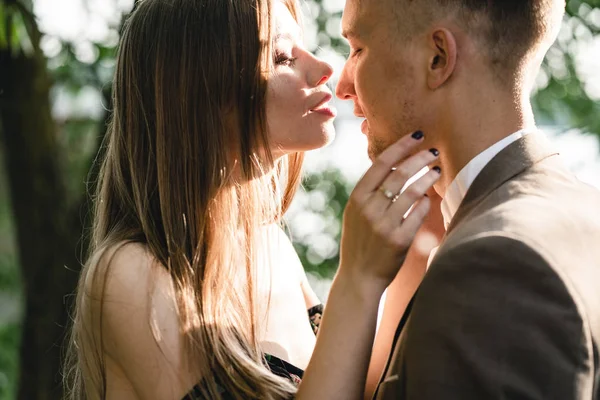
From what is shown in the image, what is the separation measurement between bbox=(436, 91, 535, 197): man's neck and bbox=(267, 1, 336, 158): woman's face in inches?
28.4

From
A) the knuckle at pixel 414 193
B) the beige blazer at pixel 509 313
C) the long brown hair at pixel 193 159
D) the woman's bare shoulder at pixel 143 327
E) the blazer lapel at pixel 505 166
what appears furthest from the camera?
the long brown hair at pixel 193 159

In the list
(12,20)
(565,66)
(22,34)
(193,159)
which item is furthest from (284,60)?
(565,66)

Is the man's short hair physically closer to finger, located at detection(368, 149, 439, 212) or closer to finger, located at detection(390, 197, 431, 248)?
finger, located at detection(368, 149, 439, 212)

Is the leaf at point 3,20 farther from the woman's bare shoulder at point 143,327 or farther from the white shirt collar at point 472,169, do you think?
the white shirt collar at point 472,169

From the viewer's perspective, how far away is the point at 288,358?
Answer: 3203 mm

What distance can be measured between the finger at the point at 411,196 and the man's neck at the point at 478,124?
0.27 ft

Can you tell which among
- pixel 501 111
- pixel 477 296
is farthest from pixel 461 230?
pixel 501 111

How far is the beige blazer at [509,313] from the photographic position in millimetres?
2033

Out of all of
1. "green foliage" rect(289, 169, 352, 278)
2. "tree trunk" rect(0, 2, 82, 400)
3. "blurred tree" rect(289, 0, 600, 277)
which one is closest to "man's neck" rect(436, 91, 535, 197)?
"blurred tree" rect(289, 0, 600, 277)

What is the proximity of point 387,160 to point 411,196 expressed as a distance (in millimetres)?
138

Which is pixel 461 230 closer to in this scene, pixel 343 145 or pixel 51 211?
pixel 51 211

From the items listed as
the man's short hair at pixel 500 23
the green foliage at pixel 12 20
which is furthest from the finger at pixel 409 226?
the green foliage at pixel 12 20

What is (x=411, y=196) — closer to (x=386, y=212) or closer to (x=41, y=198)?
(x=386, y=212)

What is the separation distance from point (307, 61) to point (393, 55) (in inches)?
23.1
